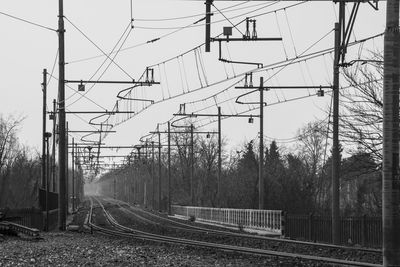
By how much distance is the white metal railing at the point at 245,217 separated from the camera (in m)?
33.7

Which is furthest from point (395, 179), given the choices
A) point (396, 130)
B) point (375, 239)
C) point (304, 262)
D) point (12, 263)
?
point (375, 239)

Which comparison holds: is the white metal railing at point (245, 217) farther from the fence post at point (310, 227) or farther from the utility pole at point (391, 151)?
the utility pole at point (391, 151)

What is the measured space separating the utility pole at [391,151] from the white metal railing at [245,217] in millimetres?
21396

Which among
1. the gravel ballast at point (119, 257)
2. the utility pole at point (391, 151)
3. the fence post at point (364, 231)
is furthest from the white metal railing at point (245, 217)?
the utility pole at point (391, 151)

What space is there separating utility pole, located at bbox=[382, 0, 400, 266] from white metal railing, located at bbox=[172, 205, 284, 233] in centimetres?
2140

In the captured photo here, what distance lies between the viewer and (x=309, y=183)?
51.2 meters

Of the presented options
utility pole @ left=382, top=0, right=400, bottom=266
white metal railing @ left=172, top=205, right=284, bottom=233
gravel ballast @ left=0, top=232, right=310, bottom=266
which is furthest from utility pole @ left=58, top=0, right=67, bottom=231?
utility pole @ left=382, top=0, right=400, bottom=266

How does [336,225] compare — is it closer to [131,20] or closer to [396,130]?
[131,20]

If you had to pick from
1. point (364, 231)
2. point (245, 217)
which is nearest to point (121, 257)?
point (364, 231)

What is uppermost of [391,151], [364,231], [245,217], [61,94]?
[61,94]

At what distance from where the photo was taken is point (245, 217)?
3997cm

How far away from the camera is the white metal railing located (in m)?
33.7

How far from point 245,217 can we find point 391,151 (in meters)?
29.1

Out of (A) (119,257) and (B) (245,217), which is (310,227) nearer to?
(B) (245,217)
